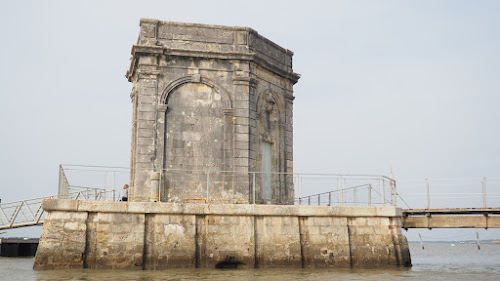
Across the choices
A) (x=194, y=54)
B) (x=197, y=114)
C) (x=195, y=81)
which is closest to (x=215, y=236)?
(x=197, y=114)

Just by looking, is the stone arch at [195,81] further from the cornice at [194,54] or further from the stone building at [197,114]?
the cornice at [194,54]

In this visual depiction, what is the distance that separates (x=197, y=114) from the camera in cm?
1712

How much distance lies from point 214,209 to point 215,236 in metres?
0.74

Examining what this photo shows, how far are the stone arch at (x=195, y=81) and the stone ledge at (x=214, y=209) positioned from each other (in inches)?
150

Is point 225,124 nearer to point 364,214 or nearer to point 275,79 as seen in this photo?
point 275,79

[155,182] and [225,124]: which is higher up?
[225,124]

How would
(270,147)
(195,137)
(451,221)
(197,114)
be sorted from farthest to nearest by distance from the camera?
(270,147) → (451,221) → (197,114) → (195,137)

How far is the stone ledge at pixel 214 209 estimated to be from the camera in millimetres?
14133


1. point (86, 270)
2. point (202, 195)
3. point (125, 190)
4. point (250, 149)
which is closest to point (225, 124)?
point (250, 149)

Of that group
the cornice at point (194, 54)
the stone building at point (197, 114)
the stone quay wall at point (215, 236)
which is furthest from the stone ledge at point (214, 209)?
the cornice at point (194, 54)

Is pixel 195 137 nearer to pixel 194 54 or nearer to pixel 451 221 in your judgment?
pixel 194 54

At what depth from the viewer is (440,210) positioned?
17500 mm

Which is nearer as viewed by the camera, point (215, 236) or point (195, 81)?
point (215, 236)

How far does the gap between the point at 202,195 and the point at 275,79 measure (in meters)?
5.30
